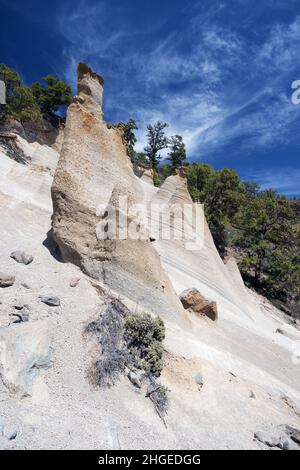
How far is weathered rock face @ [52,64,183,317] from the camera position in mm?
6500

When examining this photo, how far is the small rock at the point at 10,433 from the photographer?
3.11 m

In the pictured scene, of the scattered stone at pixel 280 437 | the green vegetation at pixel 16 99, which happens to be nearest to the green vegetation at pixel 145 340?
the scattered stone at pixel 280 437

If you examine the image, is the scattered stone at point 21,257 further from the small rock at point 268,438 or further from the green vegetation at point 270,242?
the green vegetation at point 270,242

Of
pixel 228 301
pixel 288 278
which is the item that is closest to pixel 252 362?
pixel 228 301

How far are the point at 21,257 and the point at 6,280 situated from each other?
1.07 metres

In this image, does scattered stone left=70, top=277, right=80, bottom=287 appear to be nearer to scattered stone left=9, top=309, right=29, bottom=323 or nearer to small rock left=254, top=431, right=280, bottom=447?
scattered stone left=9, top=309, right=29, bottom=323

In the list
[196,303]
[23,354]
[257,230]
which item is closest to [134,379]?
[23,354]

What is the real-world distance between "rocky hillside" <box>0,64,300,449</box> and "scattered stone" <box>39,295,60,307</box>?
2cm

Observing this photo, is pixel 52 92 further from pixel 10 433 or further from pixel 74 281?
pixel 10 433

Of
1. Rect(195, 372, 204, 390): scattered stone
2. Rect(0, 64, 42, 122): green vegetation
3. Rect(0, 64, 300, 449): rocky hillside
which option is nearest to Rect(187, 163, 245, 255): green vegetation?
Rect(0, 64, 300, 449): rocky hillside

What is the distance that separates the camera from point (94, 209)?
265 inches

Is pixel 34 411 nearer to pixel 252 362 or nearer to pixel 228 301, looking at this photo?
pixel 252 362

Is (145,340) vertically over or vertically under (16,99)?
under

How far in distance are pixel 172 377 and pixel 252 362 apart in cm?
360
